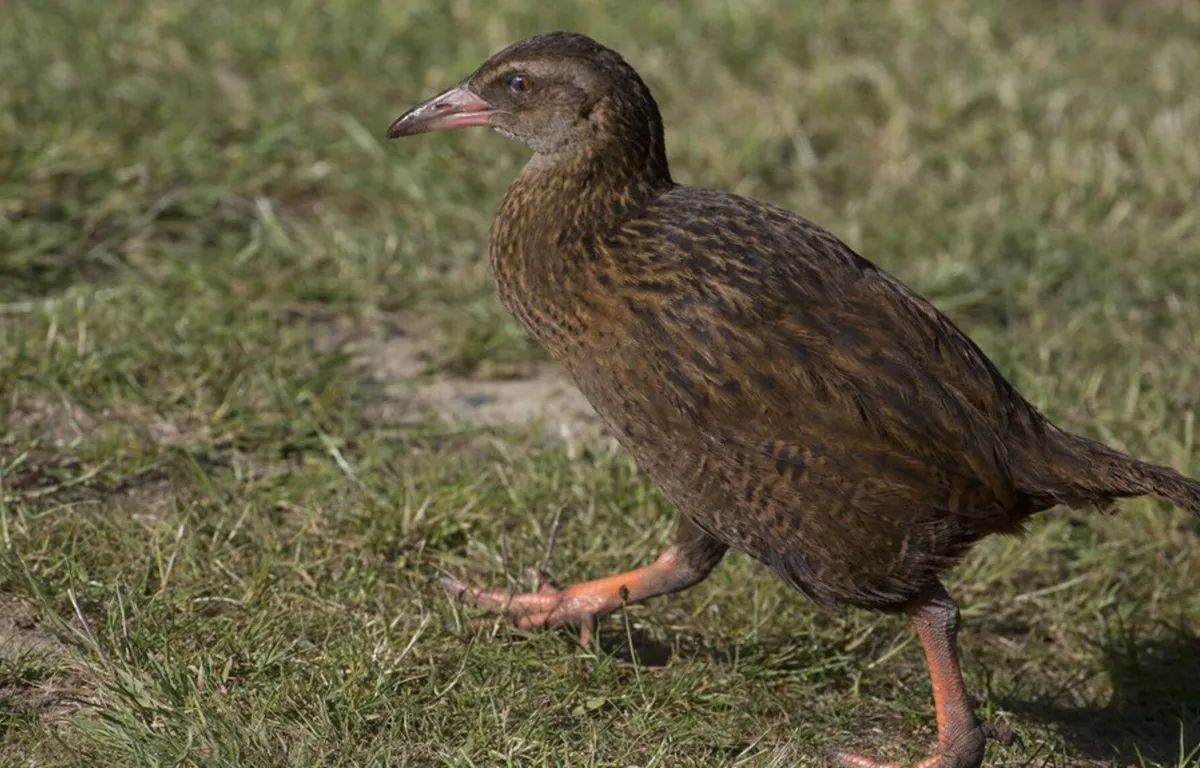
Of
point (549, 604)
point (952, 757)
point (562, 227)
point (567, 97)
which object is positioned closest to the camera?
point (952, 757)

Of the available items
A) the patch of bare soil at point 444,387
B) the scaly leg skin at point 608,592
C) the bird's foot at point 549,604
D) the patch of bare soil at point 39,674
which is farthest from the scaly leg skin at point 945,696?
the patch of bare soil at point 39,674

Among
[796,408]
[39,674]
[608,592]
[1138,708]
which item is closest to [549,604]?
[608,592]

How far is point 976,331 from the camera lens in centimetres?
616

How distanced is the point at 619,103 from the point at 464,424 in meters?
1.37

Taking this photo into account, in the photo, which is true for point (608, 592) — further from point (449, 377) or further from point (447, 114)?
point (449, 377)

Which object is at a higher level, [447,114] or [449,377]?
[447,114]

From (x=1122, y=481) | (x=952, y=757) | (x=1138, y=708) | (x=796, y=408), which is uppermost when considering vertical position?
(x=796, y=408)

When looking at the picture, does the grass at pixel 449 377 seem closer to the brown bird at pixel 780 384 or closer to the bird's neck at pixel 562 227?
the brown bird at pixel 780 384

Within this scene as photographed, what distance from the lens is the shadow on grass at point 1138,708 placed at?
4516 mm

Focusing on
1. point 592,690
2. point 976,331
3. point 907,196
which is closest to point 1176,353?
point 976,331

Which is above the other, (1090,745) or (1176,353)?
(1176,353)

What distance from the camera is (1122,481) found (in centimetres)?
411

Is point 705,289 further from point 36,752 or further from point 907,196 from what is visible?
point 907,196

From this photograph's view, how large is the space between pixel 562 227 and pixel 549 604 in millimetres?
913
